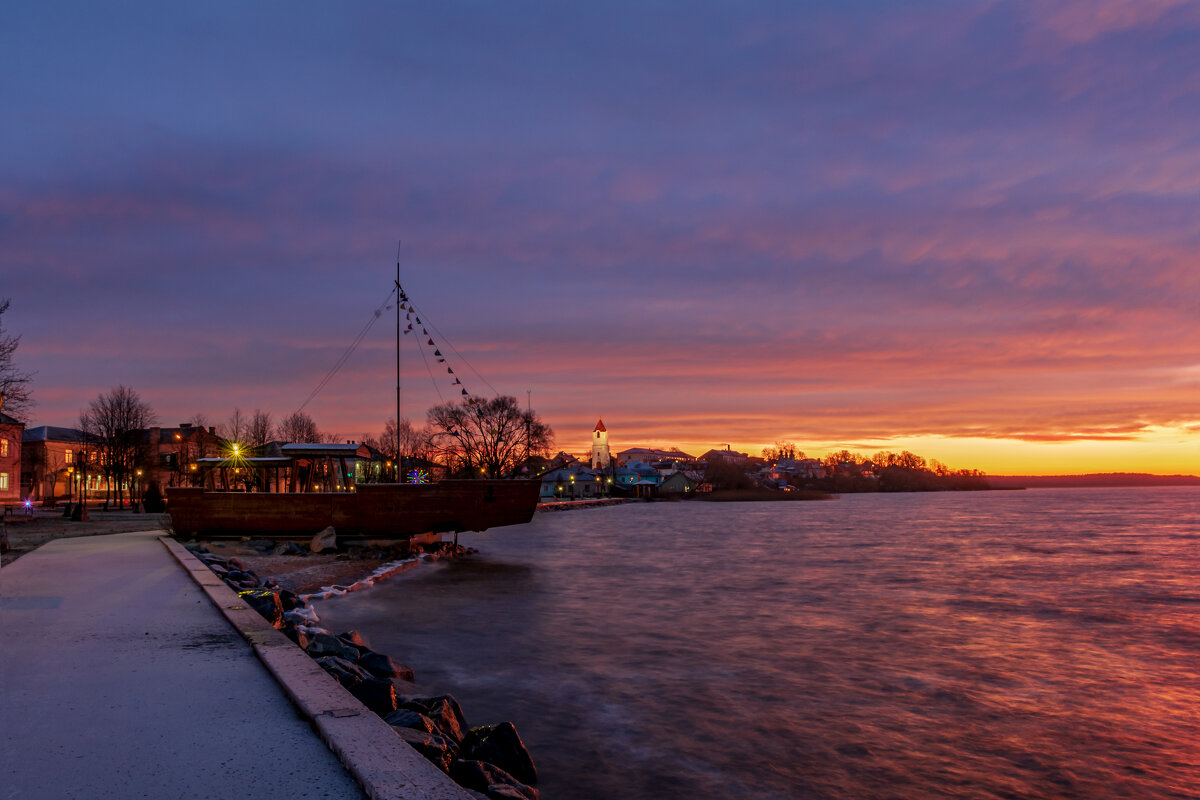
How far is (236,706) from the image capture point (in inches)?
222

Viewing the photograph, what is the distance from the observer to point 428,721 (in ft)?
21.2

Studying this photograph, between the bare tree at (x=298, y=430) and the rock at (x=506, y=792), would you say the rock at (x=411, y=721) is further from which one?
the bare tree at (x=298, y=430)

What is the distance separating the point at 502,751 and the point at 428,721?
0.75 metres

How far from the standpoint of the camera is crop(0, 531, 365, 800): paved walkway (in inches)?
164

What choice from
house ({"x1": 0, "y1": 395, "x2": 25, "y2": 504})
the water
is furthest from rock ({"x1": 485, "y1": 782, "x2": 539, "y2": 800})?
house ({"x1": 0, "y1": 395, "x2": 25, "y2": 504})

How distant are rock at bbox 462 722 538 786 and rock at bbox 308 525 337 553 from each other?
21513 mm

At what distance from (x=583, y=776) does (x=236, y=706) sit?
136 inches

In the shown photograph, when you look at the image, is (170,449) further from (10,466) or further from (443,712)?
(443,712)

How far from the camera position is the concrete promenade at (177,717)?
4129 mm

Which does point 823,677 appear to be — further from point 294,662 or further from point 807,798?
point 294,662

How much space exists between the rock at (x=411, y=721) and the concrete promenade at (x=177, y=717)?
0.67 m

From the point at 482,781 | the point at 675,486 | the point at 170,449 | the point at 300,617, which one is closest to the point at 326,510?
the point at 300,617

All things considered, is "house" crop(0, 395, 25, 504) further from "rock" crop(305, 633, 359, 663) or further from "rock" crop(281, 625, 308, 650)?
"rock" crop(305, 633, 359, 663)

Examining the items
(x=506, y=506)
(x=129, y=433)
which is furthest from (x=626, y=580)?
(x=129, y=433)
